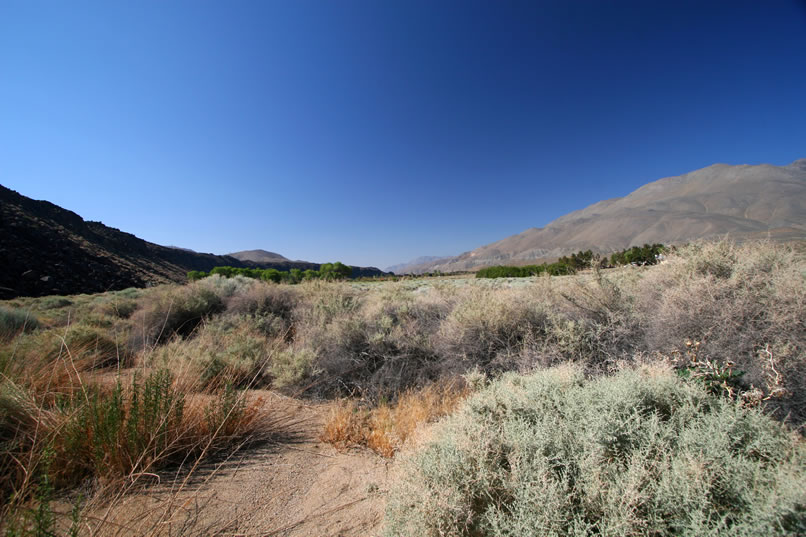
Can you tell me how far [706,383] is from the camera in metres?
2.10

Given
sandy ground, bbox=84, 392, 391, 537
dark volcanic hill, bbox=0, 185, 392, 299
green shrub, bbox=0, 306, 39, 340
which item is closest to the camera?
sandy ground, bbox=84, 392, 391, 537

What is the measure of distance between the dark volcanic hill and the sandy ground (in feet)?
47.6

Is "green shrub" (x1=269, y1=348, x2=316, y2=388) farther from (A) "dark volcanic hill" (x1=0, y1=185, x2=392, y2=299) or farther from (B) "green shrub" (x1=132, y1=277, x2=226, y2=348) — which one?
(A) "dark volcanic hill" (x1=0, y1=185, x2=392, y2=299)

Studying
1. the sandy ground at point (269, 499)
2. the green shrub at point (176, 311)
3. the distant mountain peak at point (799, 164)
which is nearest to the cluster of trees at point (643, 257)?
the sandy ground at point (269, 499)

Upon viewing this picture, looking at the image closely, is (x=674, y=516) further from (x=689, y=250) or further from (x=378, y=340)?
(x=689, y=250)

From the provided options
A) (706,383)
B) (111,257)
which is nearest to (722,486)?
(706,383)

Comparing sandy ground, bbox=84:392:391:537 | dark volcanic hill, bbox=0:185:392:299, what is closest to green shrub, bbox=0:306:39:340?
dark volcanic hill, bbox=0:185:392:299

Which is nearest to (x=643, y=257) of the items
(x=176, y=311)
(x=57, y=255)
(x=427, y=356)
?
(x=427, y=356)

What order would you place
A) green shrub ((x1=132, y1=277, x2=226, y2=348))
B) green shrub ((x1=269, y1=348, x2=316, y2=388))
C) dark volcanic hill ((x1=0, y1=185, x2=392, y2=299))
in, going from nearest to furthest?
green shrub ((x1=269, y1=348, x2=316, y2=388))
green shrub ((x1=132, y1=277, x2=226, y2=348))
dark volcanic hill ((x1=0, y1=185, x2=392, y2=299))

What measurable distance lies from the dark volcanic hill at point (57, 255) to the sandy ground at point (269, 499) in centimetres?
1449

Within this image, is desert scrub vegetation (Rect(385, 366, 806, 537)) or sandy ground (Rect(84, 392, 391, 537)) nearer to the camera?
desert scrub vegetation (Rect(385, 366, 806, 537))

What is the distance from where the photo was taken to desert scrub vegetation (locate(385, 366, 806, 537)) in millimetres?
1252

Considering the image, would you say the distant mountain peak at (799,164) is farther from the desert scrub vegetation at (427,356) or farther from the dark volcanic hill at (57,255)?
the dark volcanic hill at (57,255)

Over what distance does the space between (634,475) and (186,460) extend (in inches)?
134
